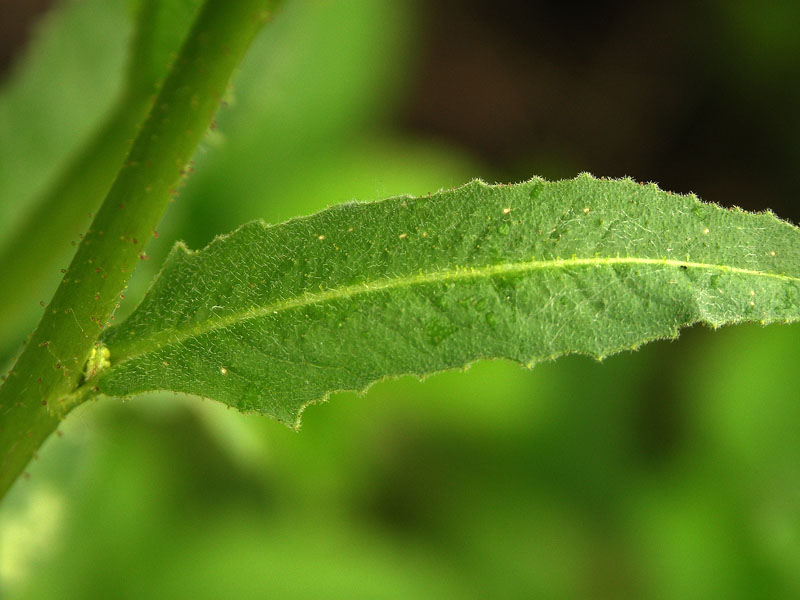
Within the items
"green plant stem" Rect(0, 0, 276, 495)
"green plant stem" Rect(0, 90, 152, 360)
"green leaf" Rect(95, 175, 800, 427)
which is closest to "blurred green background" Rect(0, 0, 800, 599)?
"green plant stem" Rect(0, 90, 152, 360)

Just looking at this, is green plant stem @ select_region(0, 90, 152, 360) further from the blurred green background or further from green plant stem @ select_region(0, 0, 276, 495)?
green plant stem @ select_region(0, 0, 276, 495)

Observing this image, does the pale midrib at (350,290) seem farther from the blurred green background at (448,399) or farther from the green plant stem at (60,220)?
the blurred green background at (448,399)

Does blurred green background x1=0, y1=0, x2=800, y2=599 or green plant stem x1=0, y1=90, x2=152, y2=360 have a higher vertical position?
blurred green background x1=0, y1=0, x2=800, y2=599

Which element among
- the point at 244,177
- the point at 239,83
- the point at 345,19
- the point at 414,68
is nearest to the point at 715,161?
the point at 414,68

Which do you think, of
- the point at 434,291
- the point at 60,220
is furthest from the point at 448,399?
the point at 434,291

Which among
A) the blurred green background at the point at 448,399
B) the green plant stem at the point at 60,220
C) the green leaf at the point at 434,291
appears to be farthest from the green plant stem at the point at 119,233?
the blurred green background at the point at 448,399

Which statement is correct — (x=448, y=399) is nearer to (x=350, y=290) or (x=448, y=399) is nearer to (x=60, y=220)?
(x=60, y=220)

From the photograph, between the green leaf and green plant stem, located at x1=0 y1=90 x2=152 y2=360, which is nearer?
the green leaf
